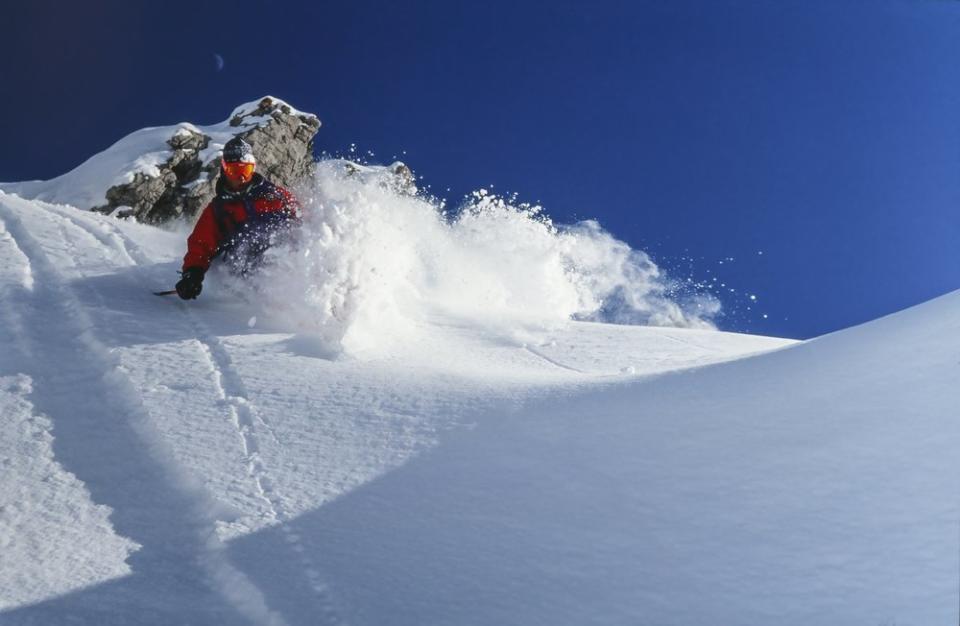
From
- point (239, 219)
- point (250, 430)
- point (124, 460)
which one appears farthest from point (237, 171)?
point (124, 460)

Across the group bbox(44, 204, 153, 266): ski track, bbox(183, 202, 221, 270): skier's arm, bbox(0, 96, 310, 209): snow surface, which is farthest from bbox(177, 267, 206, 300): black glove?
bbox(0, 96, 310, 209): snow surface

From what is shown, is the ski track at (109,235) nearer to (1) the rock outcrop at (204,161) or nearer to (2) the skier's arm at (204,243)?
(2) the skier's arm at (204,243)

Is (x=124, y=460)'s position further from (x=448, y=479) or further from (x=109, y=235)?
(x=109, y=235)

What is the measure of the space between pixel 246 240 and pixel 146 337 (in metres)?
1.43

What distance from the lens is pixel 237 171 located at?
6133mm

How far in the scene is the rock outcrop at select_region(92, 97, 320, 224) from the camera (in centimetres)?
2516

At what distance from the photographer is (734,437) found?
3.24m

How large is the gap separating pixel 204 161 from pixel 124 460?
26.1 meters

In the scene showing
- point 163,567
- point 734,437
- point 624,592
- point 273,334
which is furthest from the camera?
point 273,334

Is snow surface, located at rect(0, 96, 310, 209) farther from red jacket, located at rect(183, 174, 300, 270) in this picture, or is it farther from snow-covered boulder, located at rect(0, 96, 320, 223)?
red jacket, located at rect(183, 174, 300, 270)

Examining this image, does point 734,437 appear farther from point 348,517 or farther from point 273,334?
point 273,334

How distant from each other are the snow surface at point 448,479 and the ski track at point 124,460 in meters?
0.01

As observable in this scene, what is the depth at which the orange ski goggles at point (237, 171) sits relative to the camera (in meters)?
6.10

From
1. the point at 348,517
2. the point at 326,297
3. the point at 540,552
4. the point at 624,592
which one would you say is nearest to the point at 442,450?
the point at 348,517
